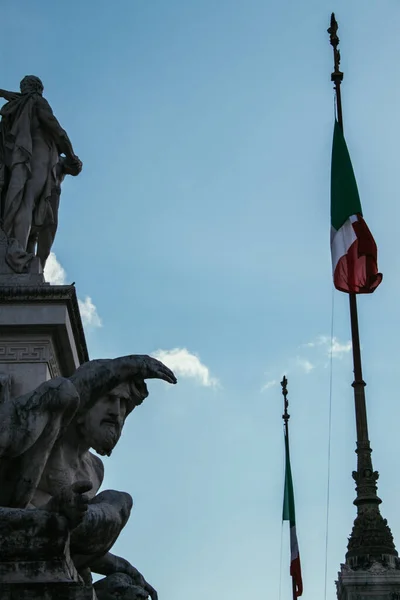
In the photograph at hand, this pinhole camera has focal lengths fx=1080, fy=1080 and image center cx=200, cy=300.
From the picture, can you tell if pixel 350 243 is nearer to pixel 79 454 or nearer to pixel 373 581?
pixel 373 581

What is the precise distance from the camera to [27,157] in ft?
33.1

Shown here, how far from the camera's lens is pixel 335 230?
2248 centimetres

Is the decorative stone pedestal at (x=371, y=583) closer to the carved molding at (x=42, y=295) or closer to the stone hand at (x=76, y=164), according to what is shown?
the stone hand at (x=76, y=164)

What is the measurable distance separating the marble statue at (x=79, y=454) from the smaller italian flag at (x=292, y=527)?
21921mm

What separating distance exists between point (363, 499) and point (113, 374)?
1419 centimetres

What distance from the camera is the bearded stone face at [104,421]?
6.07 meters

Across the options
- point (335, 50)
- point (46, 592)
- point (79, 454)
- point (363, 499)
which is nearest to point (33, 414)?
point (79, 454)

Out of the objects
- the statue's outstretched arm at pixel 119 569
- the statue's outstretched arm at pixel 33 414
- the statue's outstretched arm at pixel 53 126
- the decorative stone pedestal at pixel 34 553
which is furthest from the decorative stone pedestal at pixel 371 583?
the decorative stone pedestal at pixel 34 553

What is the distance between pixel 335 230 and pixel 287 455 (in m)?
10.9

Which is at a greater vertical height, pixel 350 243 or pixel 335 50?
pixel 335 50

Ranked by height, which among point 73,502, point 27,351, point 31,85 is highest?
point 31,85

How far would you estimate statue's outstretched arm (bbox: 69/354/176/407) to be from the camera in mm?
6000

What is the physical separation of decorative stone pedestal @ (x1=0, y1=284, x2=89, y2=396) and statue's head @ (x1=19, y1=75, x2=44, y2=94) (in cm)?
270

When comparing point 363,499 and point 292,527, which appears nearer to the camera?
point 363,499
